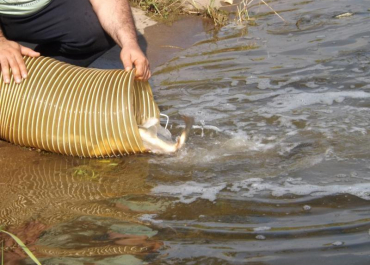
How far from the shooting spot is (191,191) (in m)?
3.56

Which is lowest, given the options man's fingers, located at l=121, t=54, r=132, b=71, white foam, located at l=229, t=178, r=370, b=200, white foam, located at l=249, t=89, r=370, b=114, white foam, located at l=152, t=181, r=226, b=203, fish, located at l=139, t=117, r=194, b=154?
white foam, located at l=249, t=89, r=370, b=114

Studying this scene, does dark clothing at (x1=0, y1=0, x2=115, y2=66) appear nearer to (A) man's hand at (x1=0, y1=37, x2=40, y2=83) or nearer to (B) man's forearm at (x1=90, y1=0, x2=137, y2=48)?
(B) man's forearm at (x1=90, y1=0, x2=137, y2=48)

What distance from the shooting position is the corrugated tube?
3885 millimetres

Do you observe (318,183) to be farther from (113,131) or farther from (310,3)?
(310,3)

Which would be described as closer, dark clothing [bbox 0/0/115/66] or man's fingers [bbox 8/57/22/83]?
man's fingers [bbox 8/57/22/83]

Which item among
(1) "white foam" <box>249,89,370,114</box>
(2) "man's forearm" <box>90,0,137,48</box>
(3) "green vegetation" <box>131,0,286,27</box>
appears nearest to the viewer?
(2) "man's forearm" <box>90,0,137,48</box>

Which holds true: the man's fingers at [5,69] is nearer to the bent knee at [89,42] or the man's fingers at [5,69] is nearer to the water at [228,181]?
the water at [228,181]

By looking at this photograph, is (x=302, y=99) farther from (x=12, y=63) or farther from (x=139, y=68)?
(x=12, y=63)

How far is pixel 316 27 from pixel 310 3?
0.87m

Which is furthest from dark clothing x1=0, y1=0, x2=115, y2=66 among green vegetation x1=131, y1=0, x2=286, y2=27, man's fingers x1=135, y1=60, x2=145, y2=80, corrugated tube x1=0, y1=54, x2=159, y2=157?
green vegetation x1=131, y1=0, x2=286, y2=27

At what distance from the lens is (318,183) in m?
3.56

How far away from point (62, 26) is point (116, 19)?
0.44 meters

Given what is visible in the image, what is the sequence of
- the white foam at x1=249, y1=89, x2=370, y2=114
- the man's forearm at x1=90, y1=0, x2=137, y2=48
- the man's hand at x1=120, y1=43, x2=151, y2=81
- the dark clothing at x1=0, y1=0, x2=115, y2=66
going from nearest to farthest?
the man's hand at x1=120, y1=43, x2=151, y2=81 → the man's forearm at x1=90, y1=0, x2=137, y2=48 → the dark clothing at x1=0, y1=0, x2=115, y2=66 → the white foam at x1=249, y1=89, x2=370, y2=114

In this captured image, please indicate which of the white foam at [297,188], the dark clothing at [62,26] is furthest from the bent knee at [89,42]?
the white foam at [297,188]
